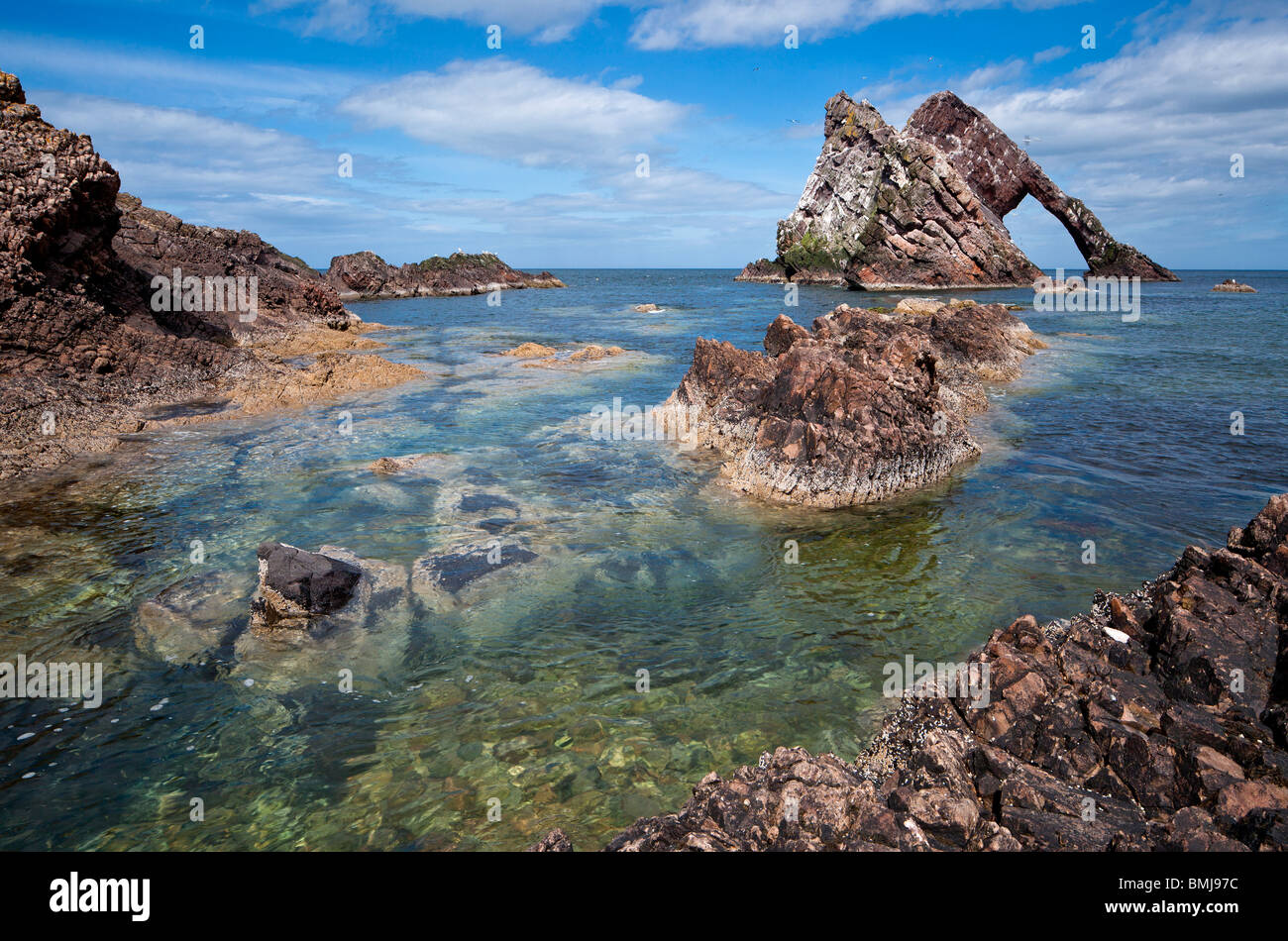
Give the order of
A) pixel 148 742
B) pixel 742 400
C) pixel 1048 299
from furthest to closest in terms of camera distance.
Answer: pixel 1048 299 < pixel 742 400 < pixel 148 742

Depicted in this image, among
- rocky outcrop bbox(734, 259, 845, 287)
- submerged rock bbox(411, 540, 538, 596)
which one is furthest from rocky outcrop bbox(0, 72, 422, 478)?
rocky outcrop bbox(734, 259, 845, 287)

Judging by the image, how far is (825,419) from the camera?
43.6 feet

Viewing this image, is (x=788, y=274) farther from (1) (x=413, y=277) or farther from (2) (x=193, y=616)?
(2) (x=193, y=616)

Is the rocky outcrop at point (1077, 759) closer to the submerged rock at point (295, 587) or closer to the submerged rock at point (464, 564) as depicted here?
the submerged rock at point (295, 587)

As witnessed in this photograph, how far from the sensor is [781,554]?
35.3 ft

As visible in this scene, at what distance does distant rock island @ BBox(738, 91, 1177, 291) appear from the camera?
82312mm

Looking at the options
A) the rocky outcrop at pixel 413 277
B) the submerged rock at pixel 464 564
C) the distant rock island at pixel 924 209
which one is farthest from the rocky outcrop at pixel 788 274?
the submerged rock at pixel 464 564

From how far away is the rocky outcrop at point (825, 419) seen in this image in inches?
505

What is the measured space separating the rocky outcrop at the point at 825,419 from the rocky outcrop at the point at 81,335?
44.8 ft

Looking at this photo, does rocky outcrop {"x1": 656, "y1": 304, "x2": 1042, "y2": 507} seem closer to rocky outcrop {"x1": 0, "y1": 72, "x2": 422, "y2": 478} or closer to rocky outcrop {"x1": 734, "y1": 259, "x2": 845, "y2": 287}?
rocky outcrop {"x1": 0, "y1": 72, "x2": 422, "y2": 478}

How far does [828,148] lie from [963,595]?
349 ft

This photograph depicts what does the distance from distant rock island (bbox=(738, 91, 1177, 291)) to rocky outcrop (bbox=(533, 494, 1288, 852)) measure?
8466cm
